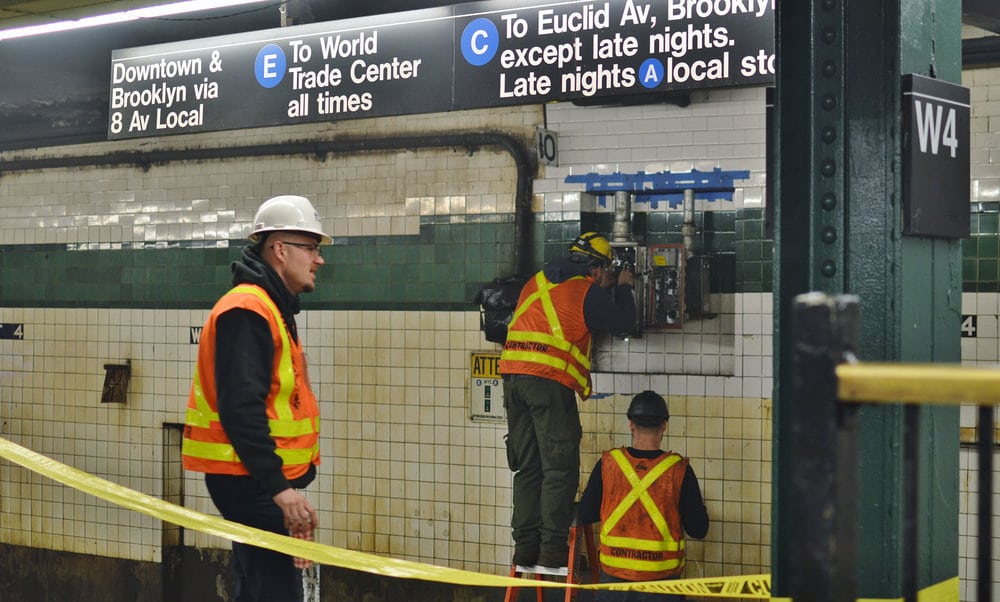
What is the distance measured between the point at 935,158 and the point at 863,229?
1.17ft

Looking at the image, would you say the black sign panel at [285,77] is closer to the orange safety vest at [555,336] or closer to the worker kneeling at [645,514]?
the orange safety vest at [555,336]

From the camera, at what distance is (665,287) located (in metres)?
6.82

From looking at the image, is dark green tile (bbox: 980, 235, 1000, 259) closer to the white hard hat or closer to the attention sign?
the attention sign

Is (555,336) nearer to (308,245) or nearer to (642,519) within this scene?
(642,519)

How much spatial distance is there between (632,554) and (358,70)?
3040mm

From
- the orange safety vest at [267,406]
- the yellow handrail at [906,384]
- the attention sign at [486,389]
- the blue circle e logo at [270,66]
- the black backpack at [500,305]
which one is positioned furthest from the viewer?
the attention sign at [486,389]

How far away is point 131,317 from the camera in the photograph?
8773 millimetres

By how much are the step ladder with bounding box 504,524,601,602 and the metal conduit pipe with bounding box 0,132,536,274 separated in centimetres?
178

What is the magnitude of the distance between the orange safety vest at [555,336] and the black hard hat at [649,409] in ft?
2.21

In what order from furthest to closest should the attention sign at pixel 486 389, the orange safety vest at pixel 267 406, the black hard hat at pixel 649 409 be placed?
the attention sign at pixel 486 389 → the black hard hat at pixel 649 409 → the orange safety vest at pixel 267 406

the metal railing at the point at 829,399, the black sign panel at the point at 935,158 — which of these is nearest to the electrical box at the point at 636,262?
the black sign panel at the point at 935,158

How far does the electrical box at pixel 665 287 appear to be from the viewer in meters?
6.77

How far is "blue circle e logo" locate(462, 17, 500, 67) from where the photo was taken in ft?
20.2

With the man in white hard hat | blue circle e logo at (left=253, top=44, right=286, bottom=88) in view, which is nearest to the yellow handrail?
the man in white hard hat
